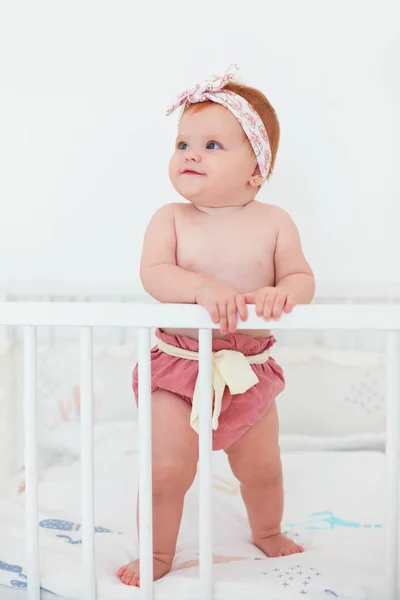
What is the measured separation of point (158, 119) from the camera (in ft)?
6.87

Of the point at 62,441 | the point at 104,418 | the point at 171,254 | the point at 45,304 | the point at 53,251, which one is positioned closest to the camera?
the point at 45,304

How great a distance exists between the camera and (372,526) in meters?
1.34

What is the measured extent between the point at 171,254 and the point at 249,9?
1130 mm

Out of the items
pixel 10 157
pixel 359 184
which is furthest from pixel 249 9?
pixel 10 157

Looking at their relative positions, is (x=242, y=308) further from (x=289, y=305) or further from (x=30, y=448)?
(x=30, y=448)

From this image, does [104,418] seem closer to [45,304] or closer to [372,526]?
[372,526]

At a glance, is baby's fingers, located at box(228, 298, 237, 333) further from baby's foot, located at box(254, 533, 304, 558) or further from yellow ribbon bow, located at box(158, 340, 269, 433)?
baby's foot, located at box(254, 533, 304, 558)

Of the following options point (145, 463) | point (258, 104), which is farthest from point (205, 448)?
point (258, 104)

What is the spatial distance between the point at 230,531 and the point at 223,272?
0.46 metres

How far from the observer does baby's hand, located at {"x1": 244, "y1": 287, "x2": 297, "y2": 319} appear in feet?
2.94

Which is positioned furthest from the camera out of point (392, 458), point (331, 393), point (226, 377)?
point (331, 393)

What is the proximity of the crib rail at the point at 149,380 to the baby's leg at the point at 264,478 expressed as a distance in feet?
0.90

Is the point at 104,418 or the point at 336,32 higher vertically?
the point at 336,32

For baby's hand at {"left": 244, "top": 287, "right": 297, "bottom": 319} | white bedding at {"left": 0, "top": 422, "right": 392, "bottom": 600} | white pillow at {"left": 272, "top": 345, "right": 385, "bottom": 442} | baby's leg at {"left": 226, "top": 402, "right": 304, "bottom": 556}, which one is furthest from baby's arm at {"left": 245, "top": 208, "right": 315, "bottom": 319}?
white pillow at {"left": 272, "top": 345, "right": 385, "bottom": 442}
